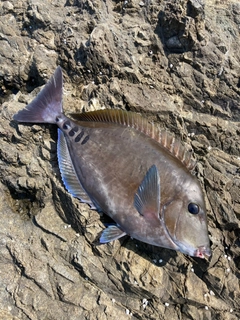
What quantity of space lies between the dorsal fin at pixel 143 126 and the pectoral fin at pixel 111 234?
993 mm

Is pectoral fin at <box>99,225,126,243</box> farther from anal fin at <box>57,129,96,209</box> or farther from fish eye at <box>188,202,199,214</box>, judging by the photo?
fish eye at <box>188,202,199,214</box>

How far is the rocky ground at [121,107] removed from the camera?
344cm

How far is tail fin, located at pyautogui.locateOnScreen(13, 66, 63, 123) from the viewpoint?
3.75m

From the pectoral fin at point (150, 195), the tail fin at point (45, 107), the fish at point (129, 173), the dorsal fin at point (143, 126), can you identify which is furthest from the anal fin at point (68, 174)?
the pectoral fin at point (150, 195)

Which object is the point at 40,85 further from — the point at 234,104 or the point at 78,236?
the point at 234,104

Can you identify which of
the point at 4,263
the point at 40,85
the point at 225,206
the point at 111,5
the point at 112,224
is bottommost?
the point at 4,263

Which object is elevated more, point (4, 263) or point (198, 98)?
point (198, 98)

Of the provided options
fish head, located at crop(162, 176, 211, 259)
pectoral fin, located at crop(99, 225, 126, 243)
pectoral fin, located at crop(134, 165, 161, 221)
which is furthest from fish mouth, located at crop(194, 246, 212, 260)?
pectoral fin, located at crop(99, 225, 126, 243)

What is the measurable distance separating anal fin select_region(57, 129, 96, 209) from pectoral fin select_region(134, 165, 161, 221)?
588 mm

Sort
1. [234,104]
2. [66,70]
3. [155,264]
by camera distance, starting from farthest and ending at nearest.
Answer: [66,70], [234,104], [155,264]

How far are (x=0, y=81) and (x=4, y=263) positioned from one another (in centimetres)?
246

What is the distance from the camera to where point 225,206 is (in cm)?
349

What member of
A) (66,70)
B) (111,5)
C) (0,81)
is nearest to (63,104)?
(66,70)

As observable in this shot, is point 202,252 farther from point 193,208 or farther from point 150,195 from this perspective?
point 150,195
